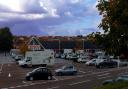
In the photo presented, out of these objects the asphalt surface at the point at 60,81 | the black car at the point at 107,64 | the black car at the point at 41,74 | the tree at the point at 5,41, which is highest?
the tree at the point at 5,41

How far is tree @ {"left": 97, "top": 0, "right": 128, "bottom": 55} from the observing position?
17.9 m

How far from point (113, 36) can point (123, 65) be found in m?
58.3

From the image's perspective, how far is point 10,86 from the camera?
43.4 meters

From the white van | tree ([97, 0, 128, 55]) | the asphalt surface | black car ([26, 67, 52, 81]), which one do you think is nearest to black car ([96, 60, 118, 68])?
the white van

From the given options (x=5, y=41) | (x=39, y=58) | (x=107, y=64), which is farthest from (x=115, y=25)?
(x=5, y=41)

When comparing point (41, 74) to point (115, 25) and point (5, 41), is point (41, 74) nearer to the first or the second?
point (115, 25)

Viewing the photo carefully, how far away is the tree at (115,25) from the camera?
1788 cm

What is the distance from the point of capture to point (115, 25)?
18.3 meters

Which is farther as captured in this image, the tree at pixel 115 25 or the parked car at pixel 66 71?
the parked car at pixel 66 71

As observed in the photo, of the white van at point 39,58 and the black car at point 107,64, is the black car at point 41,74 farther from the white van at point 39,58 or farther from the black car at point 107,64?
the white van at point 39,58

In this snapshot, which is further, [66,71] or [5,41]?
[5,41]

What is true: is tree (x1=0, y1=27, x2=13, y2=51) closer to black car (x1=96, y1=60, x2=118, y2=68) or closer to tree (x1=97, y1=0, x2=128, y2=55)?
Result: black car (x1=96, y1=60, x2=118, y2=68)

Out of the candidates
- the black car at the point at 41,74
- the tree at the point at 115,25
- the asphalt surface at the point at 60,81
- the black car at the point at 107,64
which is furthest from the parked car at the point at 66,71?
the tree at the point at 115,25

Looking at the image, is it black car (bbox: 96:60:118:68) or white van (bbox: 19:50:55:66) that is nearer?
black car (bbox: 96:60:118:68)
